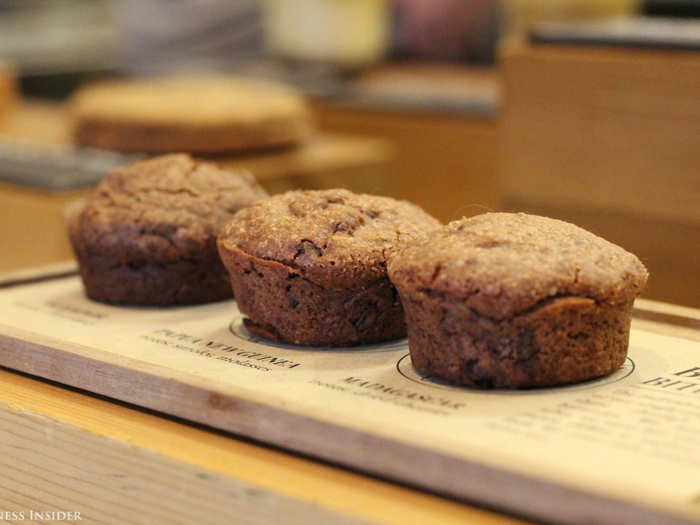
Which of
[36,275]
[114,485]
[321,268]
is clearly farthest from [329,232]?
[36,275]

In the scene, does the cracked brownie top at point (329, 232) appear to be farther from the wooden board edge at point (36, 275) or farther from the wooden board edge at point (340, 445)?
the wooden board edge at point (36, 275)

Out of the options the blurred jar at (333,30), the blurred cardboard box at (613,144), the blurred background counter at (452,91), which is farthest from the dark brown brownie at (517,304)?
the blurred jar at (333,30)

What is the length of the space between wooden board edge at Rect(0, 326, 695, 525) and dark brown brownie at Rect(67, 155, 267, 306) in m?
0.23

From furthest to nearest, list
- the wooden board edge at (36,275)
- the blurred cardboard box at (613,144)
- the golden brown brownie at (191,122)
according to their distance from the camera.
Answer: the golden brown brownie at (191,122)
the blurred cardboard box at (613,144)
the wooden board edge at (36,275)

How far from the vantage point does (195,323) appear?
1413 mm

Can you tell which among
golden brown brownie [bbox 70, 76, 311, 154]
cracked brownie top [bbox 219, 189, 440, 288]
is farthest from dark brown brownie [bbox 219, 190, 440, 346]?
golden brown brownie [bbox 70, 76, 311, 154]

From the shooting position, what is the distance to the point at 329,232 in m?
→ 1.28

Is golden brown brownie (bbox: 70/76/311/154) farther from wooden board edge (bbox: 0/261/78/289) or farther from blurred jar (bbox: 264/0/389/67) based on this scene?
blurred jar (bbox: 264/0/389/67)

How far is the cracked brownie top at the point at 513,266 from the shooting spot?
1.10 metres

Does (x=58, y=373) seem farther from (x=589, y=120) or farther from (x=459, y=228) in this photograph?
(x=589, y=120)

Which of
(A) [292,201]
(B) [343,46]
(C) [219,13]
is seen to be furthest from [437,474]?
(C) [219,13]

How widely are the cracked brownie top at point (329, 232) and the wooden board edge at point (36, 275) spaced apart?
1.34 feet

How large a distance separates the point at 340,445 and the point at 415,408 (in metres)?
0.10

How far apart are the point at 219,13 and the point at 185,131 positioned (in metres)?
2.48
